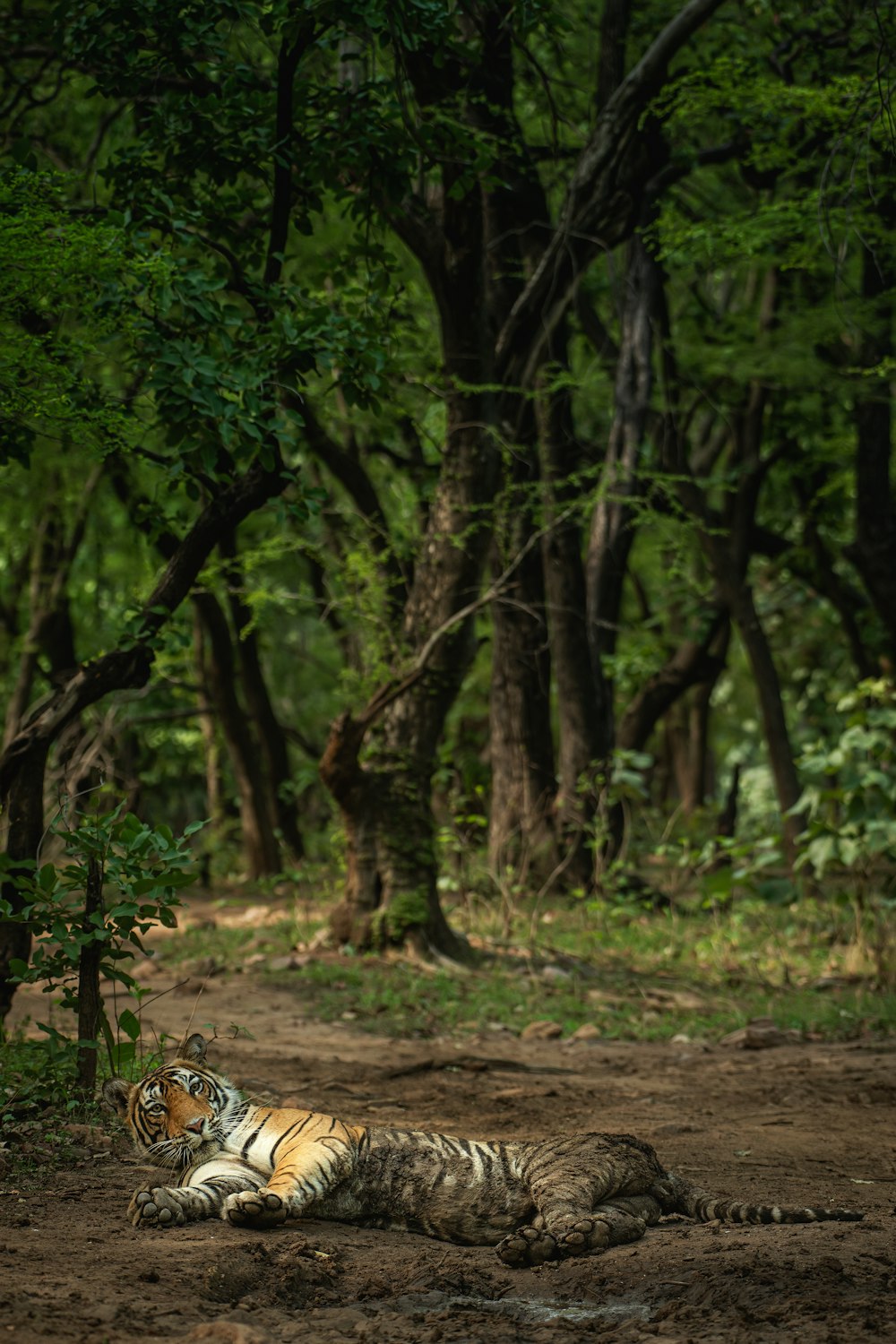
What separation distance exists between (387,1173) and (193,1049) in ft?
2.63

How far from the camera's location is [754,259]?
40.0 ft

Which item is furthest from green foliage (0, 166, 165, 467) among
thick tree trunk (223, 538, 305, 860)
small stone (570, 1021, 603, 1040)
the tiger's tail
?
thick tree trunk (223, 538, 305, 860)

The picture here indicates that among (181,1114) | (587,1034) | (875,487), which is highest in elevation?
(875,487)

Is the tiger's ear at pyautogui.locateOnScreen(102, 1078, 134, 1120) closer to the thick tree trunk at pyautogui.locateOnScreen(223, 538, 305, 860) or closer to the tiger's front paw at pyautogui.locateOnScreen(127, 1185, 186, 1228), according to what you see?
the tiger's front paw at pyautogui.locateOnScreen(127, 1185, 186, 1228)

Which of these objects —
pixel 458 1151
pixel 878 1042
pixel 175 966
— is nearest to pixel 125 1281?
pixel 458 1151

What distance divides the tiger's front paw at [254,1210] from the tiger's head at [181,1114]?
26cm

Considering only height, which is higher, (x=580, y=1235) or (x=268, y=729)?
(x=268, y=729)

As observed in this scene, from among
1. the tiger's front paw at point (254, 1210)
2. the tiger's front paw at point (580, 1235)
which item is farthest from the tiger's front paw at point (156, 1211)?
the tiger's front paw at point (580, 1235)

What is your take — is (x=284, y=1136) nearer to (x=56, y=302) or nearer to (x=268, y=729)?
(x=56, y=302)

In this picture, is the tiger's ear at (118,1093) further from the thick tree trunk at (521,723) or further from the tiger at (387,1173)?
the thick tree trunk at (521,723)

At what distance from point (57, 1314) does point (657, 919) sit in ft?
31.4

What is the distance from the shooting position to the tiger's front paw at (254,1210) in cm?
388

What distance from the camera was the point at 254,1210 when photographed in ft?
12.7

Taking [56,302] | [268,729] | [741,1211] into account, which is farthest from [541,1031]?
[268,729]
